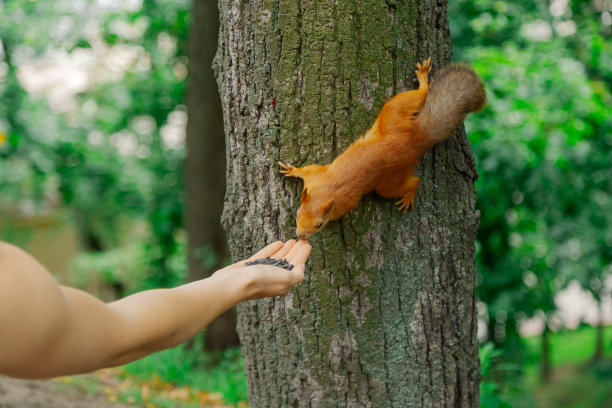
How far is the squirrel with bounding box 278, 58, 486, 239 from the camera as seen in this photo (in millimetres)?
2092

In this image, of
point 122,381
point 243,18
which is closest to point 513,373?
point 122,381

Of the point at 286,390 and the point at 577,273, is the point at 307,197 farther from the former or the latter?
the point at 577,273

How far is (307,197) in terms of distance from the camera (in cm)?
209

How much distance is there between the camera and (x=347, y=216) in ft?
7.13

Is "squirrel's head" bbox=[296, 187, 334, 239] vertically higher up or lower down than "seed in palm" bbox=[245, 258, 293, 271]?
higher up

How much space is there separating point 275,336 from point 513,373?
14.0 ft

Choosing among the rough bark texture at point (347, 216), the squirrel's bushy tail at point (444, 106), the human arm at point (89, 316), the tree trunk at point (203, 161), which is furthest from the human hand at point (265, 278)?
the tree trunk at point (203, 161)

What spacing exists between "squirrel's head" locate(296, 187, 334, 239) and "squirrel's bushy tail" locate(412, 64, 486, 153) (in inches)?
18.7

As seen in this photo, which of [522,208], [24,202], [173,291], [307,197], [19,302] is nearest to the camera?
[19,302]

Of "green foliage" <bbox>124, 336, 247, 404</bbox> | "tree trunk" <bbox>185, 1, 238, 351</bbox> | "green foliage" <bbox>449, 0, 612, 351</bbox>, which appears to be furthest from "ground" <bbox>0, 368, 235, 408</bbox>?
"green foliage" <bbox>449, 0, 612, 351</bbox>

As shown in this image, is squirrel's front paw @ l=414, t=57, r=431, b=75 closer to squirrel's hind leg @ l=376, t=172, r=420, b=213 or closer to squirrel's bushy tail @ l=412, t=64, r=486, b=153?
squirrel's bushy tail @ l=412, t=64, r=486, b=153

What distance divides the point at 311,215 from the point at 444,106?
681 mm

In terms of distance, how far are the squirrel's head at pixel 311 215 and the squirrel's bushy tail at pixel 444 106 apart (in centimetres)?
48

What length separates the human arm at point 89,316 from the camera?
1.05 meters
